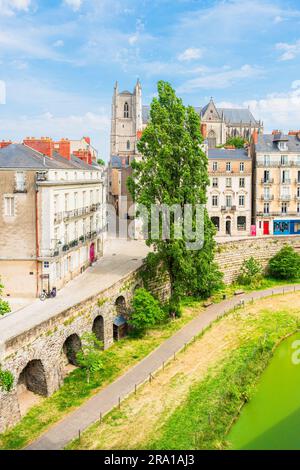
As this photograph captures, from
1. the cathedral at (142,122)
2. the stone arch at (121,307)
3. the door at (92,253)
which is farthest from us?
the cathedral at (142,122)

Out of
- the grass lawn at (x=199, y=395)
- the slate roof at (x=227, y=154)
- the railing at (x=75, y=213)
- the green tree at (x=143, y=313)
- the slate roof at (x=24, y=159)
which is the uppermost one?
the slate roof at (x=227, y=154)

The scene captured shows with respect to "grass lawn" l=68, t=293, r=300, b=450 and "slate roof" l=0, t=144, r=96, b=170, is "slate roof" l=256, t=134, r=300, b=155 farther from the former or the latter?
"slate roof" l=0, t=144, r=96, b=170

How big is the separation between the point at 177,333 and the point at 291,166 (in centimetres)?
2641

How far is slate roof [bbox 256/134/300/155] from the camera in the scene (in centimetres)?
4731

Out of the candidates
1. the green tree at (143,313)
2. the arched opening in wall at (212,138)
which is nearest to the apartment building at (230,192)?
the green tree at (143,313)

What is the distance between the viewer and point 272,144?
47.9 m

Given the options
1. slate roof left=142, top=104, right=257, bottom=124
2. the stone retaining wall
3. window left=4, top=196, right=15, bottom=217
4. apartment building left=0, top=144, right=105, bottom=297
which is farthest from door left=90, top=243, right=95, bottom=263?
slate roof left=142, top=104, right=257, bottom=124

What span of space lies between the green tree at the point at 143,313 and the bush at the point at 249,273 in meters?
13.3

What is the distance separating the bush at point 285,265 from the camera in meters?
40.2

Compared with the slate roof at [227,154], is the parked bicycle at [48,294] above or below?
below

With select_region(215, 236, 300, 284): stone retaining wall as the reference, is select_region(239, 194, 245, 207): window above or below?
above

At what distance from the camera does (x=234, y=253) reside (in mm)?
40156

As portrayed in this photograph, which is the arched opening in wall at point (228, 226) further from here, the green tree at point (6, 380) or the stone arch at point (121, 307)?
the green tree at point (6, 380)
